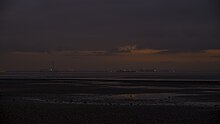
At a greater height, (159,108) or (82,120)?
(159,108)

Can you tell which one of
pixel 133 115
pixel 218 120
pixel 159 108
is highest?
pixel 159 108

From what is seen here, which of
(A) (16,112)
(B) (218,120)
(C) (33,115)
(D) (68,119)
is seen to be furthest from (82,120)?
(B) (218,120)

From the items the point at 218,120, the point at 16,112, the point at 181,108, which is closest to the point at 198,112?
the point at 181,108

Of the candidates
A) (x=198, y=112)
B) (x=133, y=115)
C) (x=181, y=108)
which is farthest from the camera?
(x=181, y=108)

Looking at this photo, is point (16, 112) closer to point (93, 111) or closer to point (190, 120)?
point (93, 111)

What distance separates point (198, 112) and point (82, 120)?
9.73 metres

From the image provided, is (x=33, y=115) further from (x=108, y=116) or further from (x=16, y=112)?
(x=108, y=116)

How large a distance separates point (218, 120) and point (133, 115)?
6.13 metres

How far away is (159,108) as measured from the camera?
105ft

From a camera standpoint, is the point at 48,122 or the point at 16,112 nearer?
the point at 48,122

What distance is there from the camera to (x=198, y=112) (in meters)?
29.2

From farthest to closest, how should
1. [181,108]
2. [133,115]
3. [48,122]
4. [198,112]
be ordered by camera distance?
[181,108] → [198,112] → [133,115] → [48,122]

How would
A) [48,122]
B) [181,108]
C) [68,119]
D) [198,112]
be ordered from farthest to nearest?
1. [181,108]
2. [198,112]
3. [68,119]
4. [48,122]

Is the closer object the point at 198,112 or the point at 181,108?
the point at 198,112
